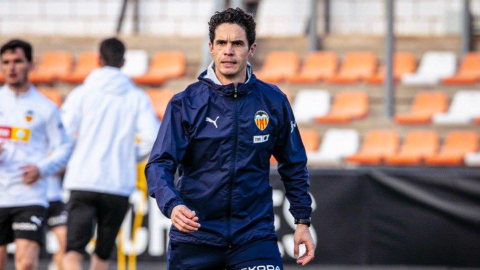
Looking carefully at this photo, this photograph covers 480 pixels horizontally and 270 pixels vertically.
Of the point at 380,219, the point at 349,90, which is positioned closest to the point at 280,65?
the point at 349,90

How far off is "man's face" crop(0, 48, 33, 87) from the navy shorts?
3069 millimetres

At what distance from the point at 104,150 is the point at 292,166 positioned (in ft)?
10.0

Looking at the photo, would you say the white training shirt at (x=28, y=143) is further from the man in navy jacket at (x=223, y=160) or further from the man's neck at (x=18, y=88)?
the man in navy jacket at (x=223, y=160)

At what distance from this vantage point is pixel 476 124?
1727 centimetres

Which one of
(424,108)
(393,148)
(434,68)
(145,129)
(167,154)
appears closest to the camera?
(167,154)

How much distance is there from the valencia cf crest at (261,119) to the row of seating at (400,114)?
12.7m

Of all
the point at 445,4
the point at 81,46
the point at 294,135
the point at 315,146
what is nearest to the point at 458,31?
the point at 445,4

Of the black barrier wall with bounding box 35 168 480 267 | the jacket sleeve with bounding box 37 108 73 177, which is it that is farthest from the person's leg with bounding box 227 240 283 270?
the black barrier wall with bounding box 35 168 480 267

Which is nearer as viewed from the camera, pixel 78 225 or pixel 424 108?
pixel 78 225

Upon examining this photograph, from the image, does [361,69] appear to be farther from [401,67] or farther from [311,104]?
[311,104]

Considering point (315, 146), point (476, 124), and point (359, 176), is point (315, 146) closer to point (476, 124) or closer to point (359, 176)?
point (476, 124)

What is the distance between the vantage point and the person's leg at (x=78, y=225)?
786cm

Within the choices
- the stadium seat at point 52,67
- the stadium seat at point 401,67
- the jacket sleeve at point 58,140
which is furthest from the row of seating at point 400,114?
the jacket sleeve at point 58,140

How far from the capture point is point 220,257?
5.03 m
